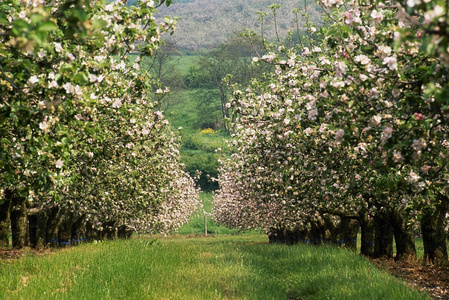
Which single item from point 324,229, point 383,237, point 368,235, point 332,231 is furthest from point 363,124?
point 324,229

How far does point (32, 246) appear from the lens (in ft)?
77.3

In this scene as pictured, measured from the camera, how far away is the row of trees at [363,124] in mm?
6250

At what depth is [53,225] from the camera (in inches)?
974

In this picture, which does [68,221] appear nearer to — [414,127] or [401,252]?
[401,252]

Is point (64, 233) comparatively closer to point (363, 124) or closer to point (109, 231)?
point (109, 231)

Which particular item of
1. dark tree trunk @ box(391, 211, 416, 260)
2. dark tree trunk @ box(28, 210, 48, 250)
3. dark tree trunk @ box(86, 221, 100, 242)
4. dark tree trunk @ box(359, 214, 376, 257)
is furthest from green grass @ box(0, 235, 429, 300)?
dark tree trunk @ box(86, 221, 100, 242)

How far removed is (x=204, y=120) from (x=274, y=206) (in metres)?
95.3

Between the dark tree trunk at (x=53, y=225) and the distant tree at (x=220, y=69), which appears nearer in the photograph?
the dark tree trunk at (x=53, y=225)

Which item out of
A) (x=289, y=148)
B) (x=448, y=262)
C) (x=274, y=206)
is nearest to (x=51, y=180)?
(x=289, y=148)

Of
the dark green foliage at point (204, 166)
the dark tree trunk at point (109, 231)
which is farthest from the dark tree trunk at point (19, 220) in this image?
the dark green foliage at point (204, 166)

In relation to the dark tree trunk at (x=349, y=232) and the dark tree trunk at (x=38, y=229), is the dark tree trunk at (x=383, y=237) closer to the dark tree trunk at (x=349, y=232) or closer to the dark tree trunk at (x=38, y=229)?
the dark tree trunk at (x=349, y=232)

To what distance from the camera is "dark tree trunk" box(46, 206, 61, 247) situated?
23578mm

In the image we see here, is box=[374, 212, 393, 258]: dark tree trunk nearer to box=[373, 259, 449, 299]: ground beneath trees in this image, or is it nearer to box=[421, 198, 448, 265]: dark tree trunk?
box=[373, 259, 449, 299]: ground beneath trees

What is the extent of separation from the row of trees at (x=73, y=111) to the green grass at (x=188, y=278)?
81.3 inches
